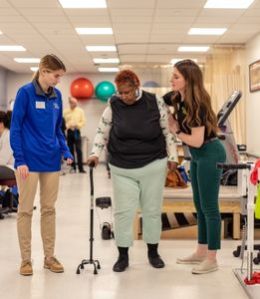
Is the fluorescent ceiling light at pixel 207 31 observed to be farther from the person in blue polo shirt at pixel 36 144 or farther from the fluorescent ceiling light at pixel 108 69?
the person in blue polo shirt at pixel 36 144

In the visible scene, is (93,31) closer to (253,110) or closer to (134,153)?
(253,110)

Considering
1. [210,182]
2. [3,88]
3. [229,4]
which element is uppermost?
[229,4]

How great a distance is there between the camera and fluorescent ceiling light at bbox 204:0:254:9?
269 inches

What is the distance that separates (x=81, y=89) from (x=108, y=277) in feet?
37.3

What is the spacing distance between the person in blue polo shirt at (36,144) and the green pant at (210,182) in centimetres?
97

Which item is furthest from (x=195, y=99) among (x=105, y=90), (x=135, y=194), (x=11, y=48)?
(x=105, y=90)

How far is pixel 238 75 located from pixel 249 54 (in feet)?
1.59

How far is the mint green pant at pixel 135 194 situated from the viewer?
360 centimetres

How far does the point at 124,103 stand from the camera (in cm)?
360

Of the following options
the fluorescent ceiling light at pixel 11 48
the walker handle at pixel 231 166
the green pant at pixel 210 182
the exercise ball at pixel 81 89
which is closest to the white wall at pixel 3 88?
the exercise ball at pixel 81 89

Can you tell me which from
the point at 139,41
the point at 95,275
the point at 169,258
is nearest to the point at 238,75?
the point at 139,41

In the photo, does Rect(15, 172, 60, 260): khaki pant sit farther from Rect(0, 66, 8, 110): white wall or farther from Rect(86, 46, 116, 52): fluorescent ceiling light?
Rect(0, 66, 8, 110): white wall

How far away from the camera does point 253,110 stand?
945 cm

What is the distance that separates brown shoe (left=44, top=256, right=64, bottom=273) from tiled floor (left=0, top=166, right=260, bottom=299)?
0.14 feet
